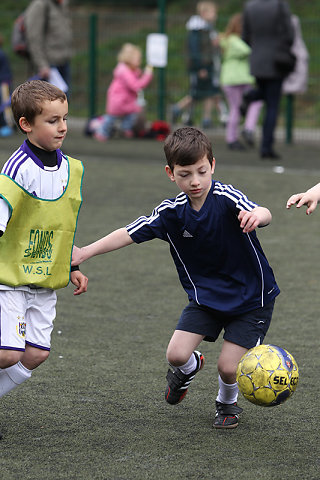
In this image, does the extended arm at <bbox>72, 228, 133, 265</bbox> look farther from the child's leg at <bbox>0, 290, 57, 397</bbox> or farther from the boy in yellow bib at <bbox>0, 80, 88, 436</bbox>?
the child's leg at <bbox>0, 290, 57, 397</bbox>

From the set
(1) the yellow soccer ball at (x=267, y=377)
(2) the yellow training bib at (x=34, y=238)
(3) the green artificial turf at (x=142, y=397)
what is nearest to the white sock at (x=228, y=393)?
(3) the green artificial turf at (x=142, y=397)

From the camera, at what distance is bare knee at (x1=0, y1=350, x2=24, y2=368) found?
3988mm

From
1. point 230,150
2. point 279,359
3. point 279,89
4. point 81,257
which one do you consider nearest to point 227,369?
point 279,359

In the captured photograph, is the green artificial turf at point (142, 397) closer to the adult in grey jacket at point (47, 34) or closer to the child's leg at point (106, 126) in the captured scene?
the adult in grey jacket at point (47, 34)

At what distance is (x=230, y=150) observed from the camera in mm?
14719

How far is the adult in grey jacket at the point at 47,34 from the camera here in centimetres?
1342

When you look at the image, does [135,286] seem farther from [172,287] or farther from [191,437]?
[191,437]

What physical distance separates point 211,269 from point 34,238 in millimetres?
795

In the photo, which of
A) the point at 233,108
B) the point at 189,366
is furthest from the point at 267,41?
the point at 189,366

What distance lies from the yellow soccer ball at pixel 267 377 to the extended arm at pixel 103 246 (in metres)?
0.75

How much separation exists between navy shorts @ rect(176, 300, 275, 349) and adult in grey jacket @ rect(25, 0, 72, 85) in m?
9.28

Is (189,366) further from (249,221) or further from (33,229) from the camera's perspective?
(33,229)

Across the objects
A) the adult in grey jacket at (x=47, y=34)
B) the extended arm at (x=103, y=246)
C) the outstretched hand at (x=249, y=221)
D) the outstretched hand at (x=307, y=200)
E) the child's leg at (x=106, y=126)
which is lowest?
the child's leg at (x=106, y=126)

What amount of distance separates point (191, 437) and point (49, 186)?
120 cm
